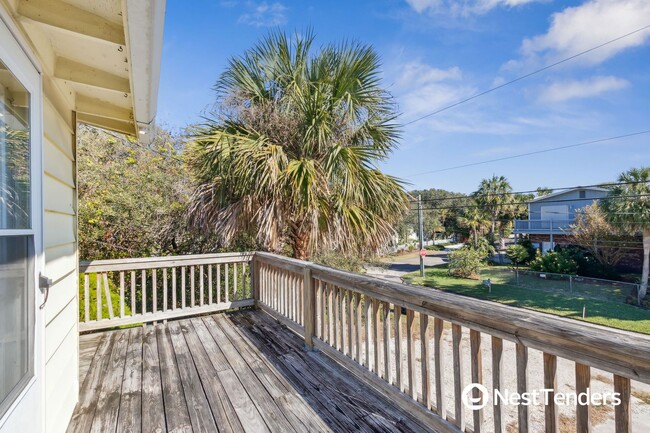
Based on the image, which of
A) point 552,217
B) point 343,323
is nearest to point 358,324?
point 343,323

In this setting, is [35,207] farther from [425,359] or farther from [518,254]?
[518,254]

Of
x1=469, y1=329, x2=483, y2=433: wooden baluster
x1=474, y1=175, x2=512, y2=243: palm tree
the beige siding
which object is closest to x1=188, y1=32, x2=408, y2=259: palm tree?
the beige siding

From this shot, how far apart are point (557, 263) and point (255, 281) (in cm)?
2443

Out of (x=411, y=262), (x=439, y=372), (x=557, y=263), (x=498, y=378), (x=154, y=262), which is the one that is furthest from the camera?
(x=411, y=262)

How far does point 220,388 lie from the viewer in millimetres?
2395

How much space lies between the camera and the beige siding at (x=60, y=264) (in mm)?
1625

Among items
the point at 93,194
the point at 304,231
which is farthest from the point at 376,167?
the point at 93,194

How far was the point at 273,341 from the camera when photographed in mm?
3285

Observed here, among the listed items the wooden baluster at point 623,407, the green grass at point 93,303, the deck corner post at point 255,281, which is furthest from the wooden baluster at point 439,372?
the green grass at point 93,303

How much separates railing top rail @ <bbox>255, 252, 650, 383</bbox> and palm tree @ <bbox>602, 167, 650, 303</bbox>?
17256 millimetres

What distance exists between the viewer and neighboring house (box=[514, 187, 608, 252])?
889 inches

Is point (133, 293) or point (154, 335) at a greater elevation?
point (133, 293)

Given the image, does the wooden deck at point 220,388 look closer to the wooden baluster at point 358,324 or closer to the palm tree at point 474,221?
the wooden baluster at point 358,324

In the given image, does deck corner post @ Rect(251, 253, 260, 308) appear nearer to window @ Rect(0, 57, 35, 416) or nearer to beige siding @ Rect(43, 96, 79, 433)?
beige siding @ Rect(43, 96, 79, 433)
